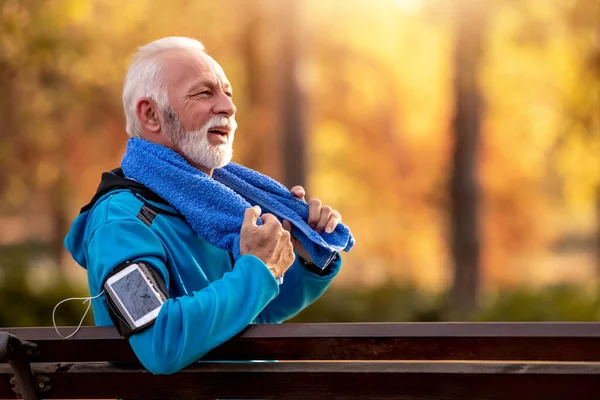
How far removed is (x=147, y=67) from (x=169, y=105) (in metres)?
0.14

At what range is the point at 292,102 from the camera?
9781mm

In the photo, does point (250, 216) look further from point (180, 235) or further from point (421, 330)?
point (421, 330)

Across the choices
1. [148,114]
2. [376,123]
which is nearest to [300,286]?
[148,114]

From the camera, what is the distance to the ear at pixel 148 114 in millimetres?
2500

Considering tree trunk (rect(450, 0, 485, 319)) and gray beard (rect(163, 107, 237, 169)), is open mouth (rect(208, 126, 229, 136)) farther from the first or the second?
tree trunk (rect(450, 0, 485, 319))

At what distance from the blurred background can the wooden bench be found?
222 inches

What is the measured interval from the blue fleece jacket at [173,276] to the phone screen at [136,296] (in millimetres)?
37

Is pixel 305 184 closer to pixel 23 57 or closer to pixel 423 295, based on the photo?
pixel 423 295

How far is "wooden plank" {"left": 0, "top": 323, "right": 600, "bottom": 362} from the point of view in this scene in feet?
6.75

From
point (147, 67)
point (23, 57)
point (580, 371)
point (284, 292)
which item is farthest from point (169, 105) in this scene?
point (23, 57)

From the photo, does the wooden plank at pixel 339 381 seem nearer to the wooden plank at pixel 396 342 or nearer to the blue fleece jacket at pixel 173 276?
the wooden plank at pixel 396 342

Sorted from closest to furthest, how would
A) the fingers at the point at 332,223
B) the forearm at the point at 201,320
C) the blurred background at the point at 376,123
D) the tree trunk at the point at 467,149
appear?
the forearm at the point at 201,320, the fingers at the point at 332,223, the blurred background at the point at 376,123, the tree trunk at the point at 467,149

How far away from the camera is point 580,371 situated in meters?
2.03

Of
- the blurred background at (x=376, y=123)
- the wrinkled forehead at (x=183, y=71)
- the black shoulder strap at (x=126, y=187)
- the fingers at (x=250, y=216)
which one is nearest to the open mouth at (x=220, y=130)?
the wrinkled forehead at (x=183, y=71)
